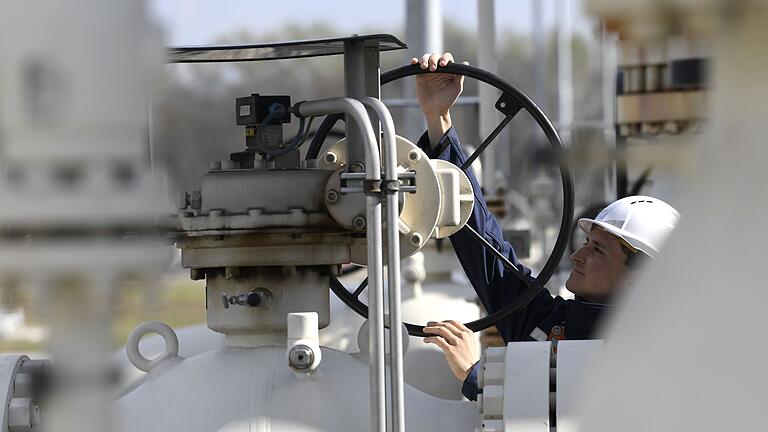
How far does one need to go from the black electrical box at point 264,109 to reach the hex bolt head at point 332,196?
0.86ft

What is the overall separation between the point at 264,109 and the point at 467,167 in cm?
61

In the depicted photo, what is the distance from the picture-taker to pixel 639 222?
403 cm

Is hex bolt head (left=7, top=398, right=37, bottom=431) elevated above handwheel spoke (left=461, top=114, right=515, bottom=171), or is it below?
below

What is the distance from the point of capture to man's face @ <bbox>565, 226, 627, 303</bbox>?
3947 mm

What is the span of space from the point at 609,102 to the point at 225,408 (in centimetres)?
851

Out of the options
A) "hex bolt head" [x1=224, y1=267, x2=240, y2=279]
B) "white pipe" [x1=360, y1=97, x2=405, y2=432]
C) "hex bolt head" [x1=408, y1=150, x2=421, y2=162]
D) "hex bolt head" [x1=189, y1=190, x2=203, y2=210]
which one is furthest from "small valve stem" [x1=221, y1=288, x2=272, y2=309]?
"white pipe" [x1=360, y1=97, x2=405, y2=432]

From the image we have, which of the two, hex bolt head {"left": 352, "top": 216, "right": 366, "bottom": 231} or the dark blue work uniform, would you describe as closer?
hex bolt head {"left": 352, "top": 216, "right": 366, "bottom": 231}

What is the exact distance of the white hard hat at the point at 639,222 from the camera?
3.98 m

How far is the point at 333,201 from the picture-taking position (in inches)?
117

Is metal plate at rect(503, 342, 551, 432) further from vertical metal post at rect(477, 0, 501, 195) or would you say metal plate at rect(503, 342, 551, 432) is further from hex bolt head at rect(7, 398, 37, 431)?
vertical metal post at rect(477, 0, 501, 195)

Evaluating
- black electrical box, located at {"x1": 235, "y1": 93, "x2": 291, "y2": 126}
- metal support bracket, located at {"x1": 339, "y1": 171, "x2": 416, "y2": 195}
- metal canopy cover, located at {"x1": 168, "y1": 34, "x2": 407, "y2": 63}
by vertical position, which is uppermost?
metal canopy cover, located at {"x1": 168, "y1": 34, "x2": 407, "y2": 63}

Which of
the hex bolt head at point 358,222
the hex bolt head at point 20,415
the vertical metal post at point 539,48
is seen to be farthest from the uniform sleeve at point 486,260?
the vertical metal post at point 539,48

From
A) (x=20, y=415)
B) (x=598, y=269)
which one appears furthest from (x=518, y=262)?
(x=20, y=415)

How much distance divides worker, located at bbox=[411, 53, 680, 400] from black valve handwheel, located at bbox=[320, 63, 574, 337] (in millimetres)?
52
